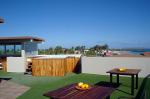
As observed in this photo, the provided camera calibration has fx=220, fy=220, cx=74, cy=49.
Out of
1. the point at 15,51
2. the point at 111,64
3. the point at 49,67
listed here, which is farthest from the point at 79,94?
the point at 15,51

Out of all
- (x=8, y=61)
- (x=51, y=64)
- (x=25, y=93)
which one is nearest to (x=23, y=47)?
(x=8, y=61)

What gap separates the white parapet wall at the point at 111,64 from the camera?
557 inches

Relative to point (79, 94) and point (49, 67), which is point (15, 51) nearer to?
point (49, 67)

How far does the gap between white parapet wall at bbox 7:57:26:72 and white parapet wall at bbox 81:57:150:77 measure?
5.01m

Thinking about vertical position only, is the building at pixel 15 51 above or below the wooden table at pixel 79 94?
above

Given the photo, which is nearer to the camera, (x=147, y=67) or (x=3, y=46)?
(x=147, y=67)

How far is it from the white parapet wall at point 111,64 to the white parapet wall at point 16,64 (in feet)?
16.4

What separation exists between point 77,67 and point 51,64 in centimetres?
251

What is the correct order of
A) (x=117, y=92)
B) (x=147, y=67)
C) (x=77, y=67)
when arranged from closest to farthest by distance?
1. (x=117, y=92)
2. (x=147, y=67)
3. (x=77, y=67)

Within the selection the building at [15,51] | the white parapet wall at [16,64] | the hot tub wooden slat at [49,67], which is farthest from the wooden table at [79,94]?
the building at [15,51]

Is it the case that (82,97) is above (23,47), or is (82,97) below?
below

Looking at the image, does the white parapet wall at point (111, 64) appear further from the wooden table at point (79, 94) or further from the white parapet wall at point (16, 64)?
the wooden table at point (79, 94)

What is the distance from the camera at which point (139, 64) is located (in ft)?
46.9

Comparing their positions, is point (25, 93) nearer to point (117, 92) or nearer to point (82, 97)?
point (117, 92)
